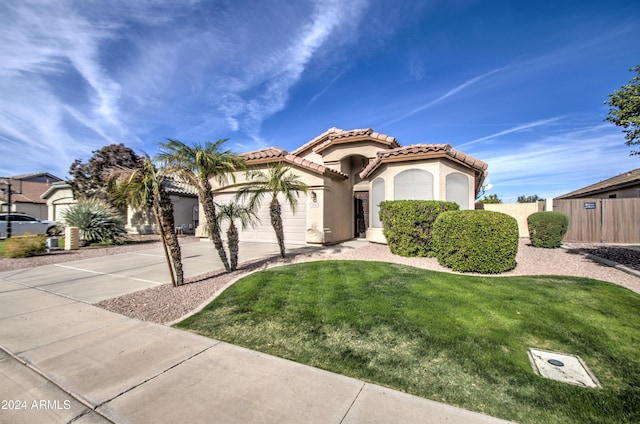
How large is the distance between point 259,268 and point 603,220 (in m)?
17.3

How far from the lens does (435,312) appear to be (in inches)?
183

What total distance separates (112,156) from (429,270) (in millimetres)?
29338

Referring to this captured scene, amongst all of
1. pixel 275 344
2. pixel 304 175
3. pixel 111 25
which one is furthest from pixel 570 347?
pixel 111 25

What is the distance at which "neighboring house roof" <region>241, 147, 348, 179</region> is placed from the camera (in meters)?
12.8

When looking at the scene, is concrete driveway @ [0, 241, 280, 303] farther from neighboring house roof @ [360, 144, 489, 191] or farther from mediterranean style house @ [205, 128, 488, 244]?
neighboring house roof @ [360, 144, 489, 191]

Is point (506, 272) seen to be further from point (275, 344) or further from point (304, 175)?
point (304, 175)

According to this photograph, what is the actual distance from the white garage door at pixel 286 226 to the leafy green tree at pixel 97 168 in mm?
13609

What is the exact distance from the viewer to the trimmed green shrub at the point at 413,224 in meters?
9.45

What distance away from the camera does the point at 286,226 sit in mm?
14078

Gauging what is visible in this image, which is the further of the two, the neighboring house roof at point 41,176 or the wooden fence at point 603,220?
the neighboring house roof at point 41,176

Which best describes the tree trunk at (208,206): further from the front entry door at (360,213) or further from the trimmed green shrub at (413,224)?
the front entry door at (360,213)

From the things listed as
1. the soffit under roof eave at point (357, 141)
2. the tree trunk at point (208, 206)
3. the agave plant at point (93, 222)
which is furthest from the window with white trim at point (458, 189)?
the agave plant at point (93, 222)

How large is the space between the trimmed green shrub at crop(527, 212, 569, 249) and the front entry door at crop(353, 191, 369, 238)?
26.2ft

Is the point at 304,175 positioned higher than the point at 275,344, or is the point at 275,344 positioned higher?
the point at 304,175
